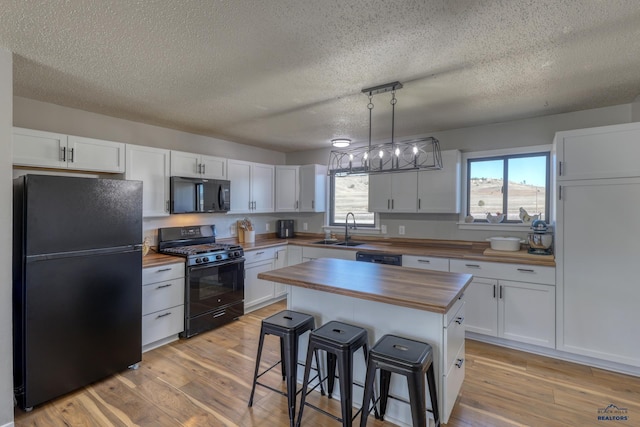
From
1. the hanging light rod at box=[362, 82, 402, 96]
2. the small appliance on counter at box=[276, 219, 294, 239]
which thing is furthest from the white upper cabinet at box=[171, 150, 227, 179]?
the hanging light rod at box=[362, 82, 402, 96]

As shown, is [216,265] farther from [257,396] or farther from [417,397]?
[417,397]

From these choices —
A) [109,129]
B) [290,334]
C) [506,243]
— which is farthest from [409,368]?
[109,129]

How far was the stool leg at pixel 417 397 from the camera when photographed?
5.22 ft

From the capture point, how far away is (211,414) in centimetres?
213

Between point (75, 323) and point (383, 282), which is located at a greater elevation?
point (383, 282)

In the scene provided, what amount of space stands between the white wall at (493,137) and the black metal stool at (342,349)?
249cm

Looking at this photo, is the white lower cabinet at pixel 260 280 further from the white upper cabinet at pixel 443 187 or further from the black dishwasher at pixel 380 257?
the white upper cabinet at pixel 443 187

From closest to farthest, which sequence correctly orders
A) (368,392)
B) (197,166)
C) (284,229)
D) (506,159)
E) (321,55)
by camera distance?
(368,392) < (321,55) < (506,159) < (197,166) < (284,229)

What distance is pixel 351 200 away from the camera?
4980 mm

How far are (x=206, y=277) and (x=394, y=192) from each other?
258 centimetres

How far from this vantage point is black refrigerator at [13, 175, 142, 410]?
7.00 ft

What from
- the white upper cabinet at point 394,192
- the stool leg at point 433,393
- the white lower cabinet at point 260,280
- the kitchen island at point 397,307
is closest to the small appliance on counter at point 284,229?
the white lower cabinet at point 260,280

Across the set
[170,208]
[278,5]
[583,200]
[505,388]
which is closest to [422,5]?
[278,5]

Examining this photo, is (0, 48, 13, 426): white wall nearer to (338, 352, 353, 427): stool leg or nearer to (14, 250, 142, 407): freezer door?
(14, 250, 142, 407): freezer door
